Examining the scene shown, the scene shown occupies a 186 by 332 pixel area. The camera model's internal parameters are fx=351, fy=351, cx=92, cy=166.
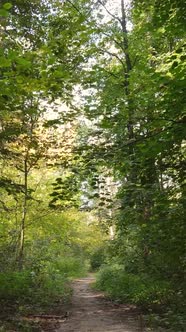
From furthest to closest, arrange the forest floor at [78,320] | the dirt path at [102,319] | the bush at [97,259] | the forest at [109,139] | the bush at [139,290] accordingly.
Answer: the bush at [97,259], the bush at [139,290], the dirt path at [102,319], the forest floor at [78,320], the forest at [109,139]

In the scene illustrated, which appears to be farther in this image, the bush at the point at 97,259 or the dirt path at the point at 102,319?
the bush at the point at 97,259

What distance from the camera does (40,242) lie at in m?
18.1

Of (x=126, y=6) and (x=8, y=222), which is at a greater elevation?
(x=126, y=6)

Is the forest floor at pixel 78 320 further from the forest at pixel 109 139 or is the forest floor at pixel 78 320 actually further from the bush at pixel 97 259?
the bush at pixel 97 259

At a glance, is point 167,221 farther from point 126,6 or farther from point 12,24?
point 126,6

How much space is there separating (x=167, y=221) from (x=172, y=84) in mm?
2411

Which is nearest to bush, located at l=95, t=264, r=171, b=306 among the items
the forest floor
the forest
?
the forest

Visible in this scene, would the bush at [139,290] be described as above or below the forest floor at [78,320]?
above

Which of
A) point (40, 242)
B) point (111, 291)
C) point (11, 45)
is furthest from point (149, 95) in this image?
point (40, 242)

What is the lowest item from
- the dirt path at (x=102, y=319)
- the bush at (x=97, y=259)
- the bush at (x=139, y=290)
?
the dirt path at (x=102, y=319)

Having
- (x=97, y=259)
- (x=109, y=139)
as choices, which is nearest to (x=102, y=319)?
(x=109, y=139)

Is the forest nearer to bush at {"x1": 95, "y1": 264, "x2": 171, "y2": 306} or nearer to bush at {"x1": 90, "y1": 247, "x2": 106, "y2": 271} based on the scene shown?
bush at {"x1": 95, "y1": 264, "x2": 171, "y2": 306}

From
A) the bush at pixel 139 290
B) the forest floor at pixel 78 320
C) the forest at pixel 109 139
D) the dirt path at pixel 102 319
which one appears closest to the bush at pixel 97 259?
the bush at pixel 139 290

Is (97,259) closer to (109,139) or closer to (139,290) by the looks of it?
(139,290)
